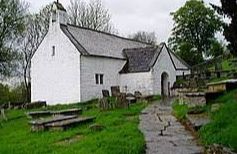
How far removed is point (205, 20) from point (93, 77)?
31.1m

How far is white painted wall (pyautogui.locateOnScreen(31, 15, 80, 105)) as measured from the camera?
4025 cm

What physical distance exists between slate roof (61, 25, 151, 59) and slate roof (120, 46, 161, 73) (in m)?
0.95

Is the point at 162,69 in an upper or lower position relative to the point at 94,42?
lower

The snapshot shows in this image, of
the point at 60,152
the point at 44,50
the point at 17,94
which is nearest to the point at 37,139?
the point at 60,152

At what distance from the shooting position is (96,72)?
41812 mm

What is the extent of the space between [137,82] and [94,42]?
18.7 ft

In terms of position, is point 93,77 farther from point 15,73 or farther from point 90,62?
point 15,73

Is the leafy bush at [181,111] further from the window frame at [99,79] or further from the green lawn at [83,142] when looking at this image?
the window frame at [99,79]

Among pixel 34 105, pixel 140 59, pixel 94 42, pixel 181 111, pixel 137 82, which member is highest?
pixel 94 42

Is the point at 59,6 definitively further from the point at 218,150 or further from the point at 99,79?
the point at 218,150

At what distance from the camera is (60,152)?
11.3 m

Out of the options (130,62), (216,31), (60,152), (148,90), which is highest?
(216,31)

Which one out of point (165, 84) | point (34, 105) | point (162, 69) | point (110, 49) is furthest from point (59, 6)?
point (165, 84)

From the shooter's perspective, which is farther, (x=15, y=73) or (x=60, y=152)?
(x=15, y=73)
